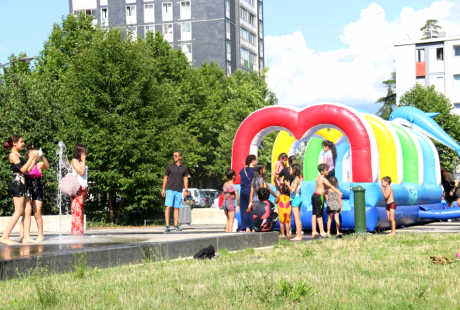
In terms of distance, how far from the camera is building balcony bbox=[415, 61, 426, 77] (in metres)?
65.2

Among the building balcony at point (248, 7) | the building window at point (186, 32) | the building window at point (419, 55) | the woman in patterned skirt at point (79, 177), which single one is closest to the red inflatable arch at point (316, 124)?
the woman in patterned skirt at point (79, 177)

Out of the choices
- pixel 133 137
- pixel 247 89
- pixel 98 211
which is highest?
pixel 247 89

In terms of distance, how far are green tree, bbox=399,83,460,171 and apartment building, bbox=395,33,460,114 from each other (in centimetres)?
1601

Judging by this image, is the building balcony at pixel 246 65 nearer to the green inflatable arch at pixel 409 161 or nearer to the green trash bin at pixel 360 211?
the green inflatable arch at pixel 409 161

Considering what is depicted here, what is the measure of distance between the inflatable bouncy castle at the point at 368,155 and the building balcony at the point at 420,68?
46.2m

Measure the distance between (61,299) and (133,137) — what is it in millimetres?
18120

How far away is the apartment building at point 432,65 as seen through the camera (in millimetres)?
63594

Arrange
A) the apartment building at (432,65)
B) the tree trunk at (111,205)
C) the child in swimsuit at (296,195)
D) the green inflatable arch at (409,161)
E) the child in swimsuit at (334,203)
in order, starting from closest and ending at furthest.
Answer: the child in swimsuit at (296,195), the child in swimsuit at (334,203), the green inflatable arch at (409,161), the tree trunk at (111,205), the apartment building at (432,65)

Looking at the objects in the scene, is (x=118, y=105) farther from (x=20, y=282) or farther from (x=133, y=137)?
(x=20, y=282)

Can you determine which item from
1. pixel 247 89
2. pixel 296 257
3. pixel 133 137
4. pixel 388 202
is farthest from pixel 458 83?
pixel 296 257

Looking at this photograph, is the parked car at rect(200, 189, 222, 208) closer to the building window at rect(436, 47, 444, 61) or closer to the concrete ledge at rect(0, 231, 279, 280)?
the building window at rect(436, 47, 444, 61)

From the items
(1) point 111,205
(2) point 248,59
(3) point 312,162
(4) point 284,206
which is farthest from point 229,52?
(4) point 284,206

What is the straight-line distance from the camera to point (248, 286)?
5266 mm

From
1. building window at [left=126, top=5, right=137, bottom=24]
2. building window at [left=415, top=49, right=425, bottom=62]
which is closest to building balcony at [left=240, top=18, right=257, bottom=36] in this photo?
building window at [left=126, top=5, right=137, bottom=24]
